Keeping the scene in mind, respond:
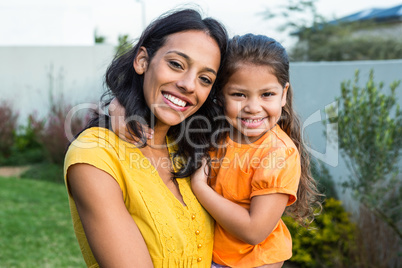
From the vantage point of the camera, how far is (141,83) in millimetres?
2252

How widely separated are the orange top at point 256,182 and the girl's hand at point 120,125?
1.60 feet

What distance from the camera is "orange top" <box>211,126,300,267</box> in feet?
7.11

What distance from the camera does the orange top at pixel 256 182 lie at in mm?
2166

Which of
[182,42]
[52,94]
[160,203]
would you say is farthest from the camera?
[52,94]

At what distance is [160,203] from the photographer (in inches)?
78.0

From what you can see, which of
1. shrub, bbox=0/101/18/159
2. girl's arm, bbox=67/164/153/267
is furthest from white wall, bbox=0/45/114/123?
girl's arm, bbox=67/164/153/267

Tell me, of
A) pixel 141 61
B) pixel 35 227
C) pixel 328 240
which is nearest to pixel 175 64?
pixel 141 61

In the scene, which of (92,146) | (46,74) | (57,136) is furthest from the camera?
(46,74)

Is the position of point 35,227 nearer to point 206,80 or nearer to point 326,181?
point 326,181

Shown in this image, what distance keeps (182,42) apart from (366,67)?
13.5 feet

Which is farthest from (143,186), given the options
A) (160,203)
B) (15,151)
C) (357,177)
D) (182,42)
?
(15,151)

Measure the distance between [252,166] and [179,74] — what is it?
611mm

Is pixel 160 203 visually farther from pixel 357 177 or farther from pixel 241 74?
pixel 357 177

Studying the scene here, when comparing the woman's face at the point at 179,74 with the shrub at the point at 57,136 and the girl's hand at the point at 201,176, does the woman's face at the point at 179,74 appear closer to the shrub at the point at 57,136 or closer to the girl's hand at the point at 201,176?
the girl's hand at the point at 201,176
